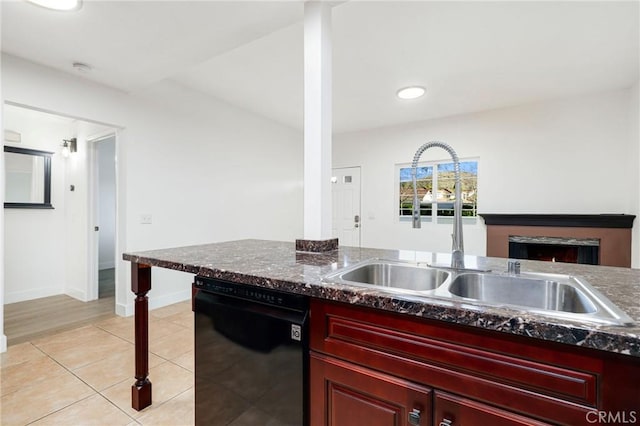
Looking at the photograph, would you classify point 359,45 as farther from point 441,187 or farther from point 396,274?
point 441,187

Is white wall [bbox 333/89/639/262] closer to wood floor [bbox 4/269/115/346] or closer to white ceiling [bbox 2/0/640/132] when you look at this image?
white ceiling [bbox 2/0/640/132]

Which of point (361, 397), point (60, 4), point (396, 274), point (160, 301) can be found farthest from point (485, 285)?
point (160, 301)

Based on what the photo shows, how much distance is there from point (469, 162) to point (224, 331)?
182 inches

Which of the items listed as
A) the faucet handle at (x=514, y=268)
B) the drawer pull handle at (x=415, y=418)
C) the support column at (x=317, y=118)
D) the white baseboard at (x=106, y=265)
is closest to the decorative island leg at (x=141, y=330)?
the support column at (x=317, y=118)

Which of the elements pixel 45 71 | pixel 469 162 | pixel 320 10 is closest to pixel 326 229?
pixel 320 10

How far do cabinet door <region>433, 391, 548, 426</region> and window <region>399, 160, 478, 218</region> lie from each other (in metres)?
3.98

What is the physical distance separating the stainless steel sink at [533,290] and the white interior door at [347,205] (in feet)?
15.0

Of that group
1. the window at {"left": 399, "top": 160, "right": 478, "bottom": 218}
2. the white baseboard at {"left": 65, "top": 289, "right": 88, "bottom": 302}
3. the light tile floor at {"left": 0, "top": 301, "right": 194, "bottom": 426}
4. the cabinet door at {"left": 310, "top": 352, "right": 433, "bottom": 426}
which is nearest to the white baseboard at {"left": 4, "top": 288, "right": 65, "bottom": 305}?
the white baseboard at {"left": 65, "top": 289, "right": 88, "bottom": 302}

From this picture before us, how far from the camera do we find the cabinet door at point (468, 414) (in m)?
0.73

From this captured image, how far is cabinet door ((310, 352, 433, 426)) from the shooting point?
85cm

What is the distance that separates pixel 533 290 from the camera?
113cm

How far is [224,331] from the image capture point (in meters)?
1.30

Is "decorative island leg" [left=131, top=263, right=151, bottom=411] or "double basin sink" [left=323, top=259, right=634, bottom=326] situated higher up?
"double basin sink" [left=323, top=259, right=634, bottom=326]

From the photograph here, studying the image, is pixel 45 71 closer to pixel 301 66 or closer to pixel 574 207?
pixel 301 66
